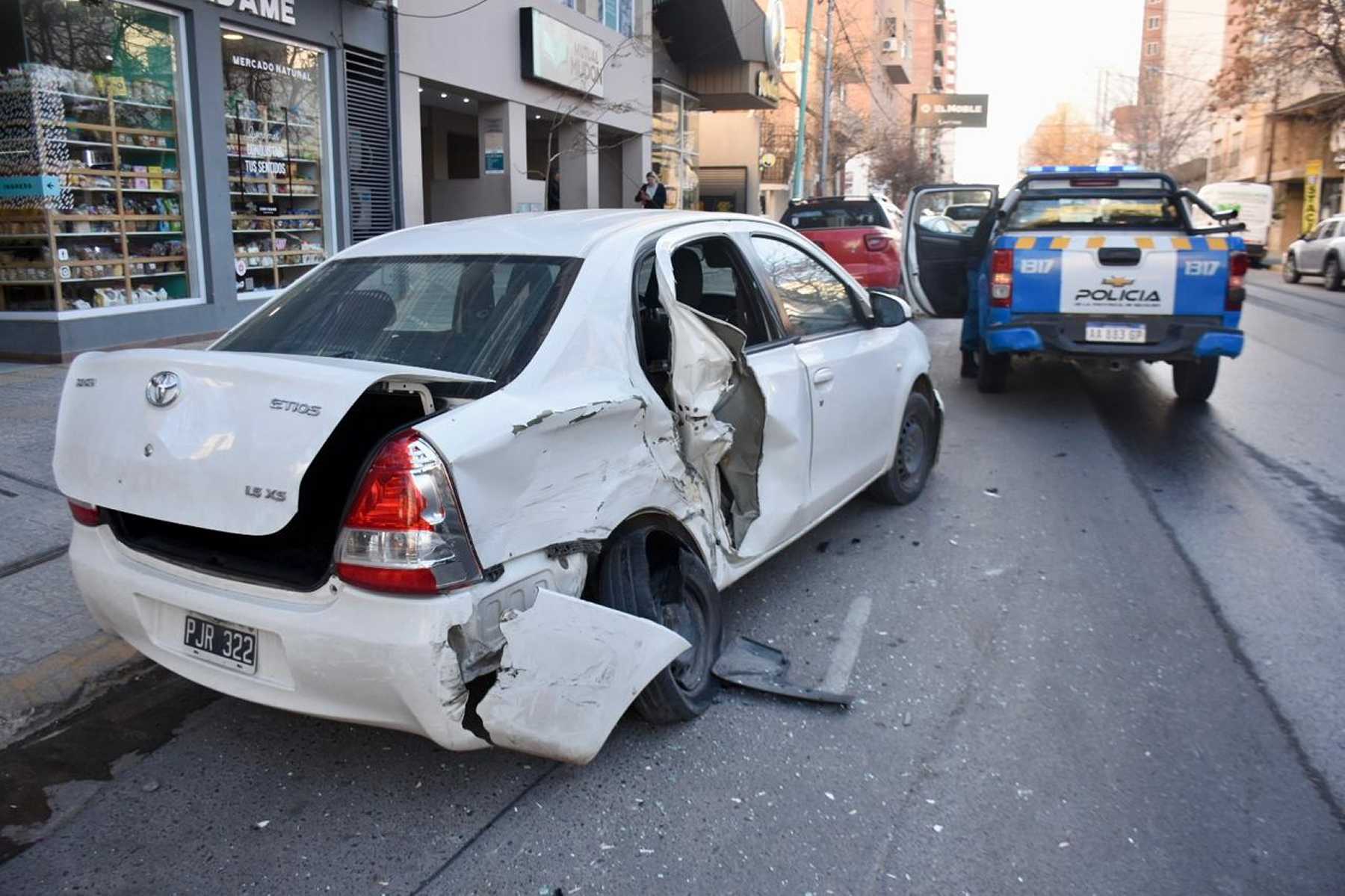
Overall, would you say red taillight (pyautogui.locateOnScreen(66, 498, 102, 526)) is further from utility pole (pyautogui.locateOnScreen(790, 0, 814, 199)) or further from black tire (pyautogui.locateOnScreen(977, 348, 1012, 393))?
utility pole (pyautogui.locateOnScreen(790, 0, 814, 199))

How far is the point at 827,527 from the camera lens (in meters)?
5.95

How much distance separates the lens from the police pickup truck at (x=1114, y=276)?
830 cm

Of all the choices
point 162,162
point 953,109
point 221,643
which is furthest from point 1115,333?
point 953,109

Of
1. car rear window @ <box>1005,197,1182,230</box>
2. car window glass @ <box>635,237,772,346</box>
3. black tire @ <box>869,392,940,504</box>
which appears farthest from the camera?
car rear window @ <box>1005,197,1182,230</box>

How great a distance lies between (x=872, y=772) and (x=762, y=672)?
0.74m

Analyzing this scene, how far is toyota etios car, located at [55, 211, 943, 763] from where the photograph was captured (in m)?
2.83

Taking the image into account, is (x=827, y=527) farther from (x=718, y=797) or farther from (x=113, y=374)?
(x=113, y=374)

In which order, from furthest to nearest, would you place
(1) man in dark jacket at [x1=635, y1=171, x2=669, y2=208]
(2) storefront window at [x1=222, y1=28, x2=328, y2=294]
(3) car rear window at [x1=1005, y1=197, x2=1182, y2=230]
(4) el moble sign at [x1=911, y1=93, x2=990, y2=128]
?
(4) el moble sign at [x1=911, y1=93, x2=990, y2=128], (1) man in dark jacket at [x1=635, y1=171, x2=669, y2=208], (2) storefront window at [x1=222, y1=28, x2=328, y2=294], (3) car rear window at [x1=1005, y1=197, x2=1182, y2=230]

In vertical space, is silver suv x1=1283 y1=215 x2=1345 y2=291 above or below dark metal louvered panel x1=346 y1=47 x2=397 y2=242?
below

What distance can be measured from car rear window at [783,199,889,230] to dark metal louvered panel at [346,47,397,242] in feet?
19.3

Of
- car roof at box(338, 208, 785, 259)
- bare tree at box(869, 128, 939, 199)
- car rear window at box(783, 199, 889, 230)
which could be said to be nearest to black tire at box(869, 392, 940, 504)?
car roof at box(338, 208, 785, 259)

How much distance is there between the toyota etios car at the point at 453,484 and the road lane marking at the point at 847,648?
1.62 feet

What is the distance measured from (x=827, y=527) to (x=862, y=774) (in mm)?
2684

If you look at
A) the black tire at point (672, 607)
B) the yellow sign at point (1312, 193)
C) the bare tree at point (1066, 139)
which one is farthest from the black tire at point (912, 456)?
the bare tree at point (1066, 139)
